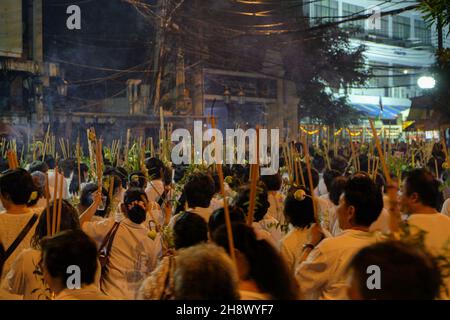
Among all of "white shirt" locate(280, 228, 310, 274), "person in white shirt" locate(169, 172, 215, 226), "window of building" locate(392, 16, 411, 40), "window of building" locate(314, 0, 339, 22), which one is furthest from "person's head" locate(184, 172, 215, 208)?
"window of building" locate(392, 16, 411, 40)

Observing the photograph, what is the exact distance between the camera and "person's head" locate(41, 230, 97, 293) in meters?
2.33

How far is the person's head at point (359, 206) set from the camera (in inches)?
115

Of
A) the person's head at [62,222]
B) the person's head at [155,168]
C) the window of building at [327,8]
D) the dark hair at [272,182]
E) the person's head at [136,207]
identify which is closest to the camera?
the person's head at [62,222]

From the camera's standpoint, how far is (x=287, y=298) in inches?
83.0

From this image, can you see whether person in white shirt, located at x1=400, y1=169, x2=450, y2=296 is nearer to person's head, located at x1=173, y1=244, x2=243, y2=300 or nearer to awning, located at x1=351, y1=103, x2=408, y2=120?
person's head, located at x1=173, y1=244, x2=243, y2=300

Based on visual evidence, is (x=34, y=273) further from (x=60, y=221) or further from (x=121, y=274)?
(x=121, y=274)

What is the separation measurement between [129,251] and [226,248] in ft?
4.39

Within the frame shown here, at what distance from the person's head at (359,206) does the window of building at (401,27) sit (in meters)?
29.2

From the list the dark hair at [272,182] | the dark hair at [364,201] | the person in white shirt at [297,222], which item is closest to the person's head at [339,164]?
the dark hair at [272,182]

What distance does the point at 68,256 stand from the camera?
234 centimetres

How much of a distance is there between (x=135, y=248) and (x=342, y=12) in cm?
2599

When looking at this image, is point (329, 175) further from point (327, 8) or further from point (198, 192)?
point (327, 8)

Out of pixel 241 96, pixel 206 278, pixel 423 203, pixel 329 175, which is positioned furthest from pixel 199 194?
pixel 241 96

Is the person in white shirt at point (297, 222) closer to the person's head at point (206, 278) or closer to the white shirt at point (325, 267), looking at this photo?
the white shirt at point (325, 267)
